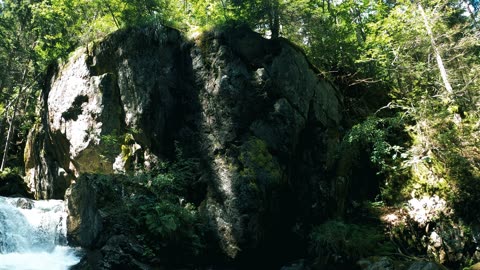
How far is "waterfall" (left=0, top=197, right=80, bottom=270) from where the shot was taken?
29.9ft

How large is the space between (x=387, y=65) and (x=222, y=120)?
6.86 m

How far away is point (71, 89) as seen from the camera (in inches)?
545

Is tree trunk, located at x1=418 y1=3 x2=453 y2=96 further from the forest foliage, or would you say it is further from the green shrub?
the green shrub

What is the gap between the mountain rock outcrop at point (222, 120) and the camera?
1010 centimetres

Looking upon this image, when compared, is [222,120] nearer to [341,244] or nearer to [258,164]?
[258,164]

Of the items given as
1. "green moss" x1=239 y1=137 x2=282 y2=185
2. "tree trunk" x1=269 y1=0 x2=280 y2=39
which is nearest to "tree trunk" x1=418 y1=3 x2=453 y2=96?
"tree trunk" x1=269 y1=0 x2=280 y2=39

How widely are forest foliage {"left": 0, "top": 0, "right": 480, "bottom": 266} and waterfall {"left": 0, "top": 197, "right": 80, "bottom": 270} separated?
2519 mm

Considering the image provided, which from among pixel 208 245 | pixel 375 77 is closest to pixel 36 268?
pixel 208 245

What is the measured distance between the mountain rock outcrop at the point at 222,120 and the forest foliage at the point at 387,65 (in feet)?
3.33

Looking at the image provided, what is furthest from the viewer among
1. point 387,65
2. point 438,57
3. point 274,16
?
point 387,65

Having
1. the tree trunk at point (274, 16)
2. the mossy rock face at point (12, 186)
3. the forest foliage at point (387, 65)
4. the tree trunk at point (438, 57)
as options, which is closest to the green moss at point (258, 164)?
the forest foliage at point (387, 65)

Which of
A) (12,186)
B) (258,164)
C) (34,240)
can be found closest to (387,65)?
(258,164)

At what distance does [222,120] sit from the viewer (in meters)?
10.8

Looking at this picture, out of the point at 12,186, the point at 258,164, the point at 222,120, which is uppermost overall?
the point at 222,120
